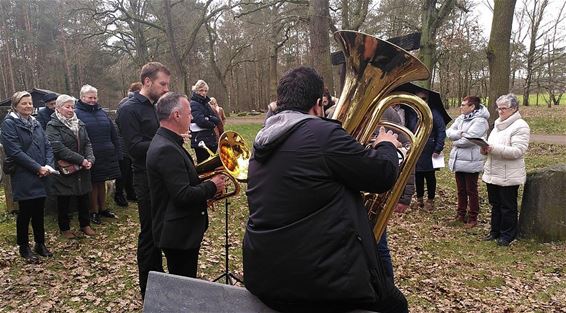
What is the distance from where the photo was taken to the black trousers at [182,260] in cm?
312

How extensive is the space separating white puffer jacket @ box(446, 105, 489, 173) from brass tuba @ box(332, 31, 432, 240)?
3572mm

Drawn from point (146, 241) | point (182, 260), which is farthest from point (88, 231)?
point (182, 260)

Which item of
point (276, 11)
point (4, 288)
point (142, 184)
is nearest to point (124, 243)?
point (4, 288)

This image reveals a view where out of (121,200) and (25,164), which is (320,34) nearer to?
(121,200)

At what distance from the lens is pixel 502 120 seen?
17.0ft

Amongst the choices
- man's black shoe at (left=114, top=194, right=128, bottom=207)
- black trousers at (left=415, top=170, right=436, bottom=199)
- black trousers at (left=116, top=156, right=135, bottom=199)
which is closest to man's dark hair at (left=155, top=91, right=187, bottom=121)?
black trousers at (left=116, top=156, right=135, bottom=199)

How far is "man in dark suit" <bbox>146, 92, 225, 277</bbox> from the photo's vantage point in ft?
9.52

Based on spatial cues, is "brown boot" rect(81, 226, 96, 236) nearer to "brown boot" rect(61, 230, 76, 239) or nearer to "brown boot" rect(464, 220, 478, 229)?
"brown boot" rect(61, 230, 76, 239)

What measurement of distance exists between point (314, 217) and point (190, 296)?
3.18 feet

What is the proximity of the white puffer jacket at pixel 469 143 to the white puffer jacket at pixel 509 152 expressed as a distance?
590 millimetres

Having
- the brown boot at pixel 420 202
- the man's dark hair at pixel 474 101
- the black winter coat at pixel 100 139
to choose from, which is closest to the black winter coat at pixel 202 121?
the black winter coat at pixel 100 139

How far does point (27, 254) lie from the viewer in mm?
4777

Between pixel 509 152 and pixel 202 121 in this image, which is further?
pixel 202 121

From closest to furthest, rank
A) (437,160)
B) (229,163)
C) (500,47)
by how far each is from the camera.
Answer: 1. (229,163)
2. (437,160)
3. (500,47)
